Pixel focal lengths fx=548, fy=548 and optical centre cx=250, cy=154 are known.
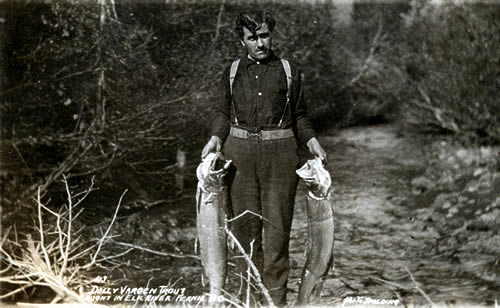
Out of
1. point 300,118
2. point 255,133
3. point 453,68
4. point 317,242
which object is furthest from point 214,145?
point 453,68

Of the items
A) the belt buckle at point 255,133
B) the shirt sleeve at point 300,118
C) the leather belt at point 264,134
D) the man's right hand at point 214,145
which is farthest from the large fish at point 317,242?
the man's right hand at point 214,145

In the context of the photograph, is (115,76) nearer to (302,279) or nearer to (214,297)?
(214,297)

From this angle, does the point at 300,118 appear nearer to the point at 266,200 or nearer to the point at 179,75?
the point at 266,200

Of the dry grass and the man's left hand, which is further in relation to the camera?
the dry grass

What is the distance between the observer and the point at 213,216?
484 centimetres

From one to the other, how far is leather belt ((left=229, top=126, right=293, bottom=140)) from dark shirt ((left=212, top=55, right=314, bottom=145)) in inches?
1.7

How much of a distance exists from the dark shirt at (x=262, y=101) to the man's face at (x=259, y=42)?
0.22 feet

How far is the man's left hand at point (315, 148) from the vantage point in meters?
4.76

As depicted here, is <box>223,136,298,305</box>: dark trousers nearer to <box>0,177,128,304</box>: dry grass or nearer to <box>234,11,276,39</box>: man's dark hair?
<box>234,11,276,39</box>: man's dark hair

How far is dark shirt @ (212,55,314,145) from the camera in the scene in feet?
15.4

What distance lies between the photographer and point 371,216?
16.6ft

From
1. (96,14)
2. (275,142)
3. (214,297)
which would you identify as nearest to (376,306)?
(214,297)

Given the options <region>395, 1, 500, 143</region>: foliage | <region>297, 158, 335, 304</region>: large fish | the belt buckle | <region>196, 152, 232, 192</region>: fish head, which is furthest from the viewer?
<region>395, 1, 500, 143</region>: foliage

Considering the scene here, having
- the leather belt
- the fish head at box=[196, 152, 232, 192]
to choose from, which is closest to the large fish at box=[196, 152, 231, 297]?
the fish head at box=[196, 152, 232, 192]
